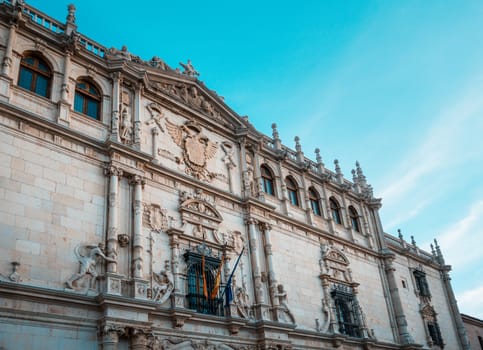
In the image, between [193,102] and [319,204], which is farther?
[319,204]

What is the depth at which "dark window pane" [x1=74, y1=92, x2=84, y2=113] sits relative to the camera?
16.5m

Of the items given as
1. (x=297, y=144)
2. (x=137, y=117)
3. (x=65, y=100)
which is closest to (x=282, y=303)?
(x=137, y=117)

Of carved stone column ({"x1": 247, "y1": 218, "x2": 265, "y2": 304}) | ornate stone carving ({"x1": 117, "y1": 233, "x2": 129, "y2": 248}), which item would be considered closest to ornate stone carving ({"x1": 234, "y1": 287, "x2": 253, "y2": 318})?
carved stone column ({"x1": 247, "y1": 218, "x2": 265, "y2": 304})

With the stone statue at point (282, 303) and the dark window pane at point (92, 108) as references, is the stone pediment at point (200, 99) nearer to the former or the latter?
the dark window pane at point (92, 108)

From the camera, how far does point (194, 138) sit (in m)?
20.1

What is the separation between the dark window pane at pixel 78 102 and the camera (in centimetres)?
1650

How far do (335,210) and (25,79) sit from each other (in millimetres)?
17270

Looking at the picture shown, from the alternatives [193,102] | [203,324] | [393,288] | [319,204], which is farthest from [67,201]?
[393,288]

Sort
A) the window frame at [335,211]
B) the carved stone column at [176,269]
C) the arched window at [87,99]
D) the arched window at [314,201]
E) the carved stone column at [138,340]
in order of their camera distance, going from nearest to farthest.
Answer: the carved stone column at [138,340]
the carved stone column at [176,269]
the arched window at [87,99]
the arched window at [314,201]
the window frame at [335,211]

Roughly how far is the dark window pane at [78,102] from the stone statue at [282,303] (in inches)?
392

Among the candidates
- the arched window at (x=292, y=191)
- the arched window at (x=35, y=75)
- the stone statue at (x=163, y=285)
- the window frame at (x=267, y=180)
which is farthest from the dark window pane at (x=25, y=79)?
the arched window at (x=292, y=191)

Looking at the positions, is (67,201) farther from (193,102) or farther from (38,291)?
(193,102)

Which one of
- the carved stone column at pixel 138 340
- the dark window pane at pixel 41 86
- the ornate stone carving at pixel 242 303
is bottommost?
the carved stone column at pixel 138 340

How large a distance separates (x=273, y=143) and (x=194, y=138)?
586 cm
